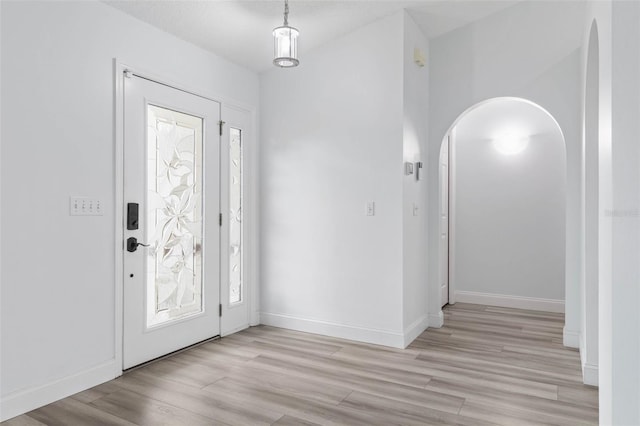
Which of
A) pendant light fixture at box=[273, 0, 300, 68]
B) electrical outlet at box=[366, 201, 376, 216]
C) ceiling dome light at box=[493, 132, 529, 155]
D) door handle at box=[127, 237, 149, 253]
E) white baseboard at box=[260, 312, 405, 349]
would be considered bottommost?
white baseboard at box=[260, 312, 405, 349]

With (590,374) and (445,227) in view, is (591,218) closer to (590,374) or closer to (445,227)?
(590,374)

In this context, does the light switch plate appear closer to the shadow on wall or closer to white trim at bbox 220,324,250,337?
white trim at bbox 220,324,250,337

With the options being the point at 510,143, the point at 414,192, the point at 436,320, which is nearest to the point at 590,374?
the point at 436,320

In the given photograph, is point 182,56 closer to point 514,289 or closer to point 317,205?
point 317,205

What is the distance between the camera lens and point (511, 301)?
529 cm

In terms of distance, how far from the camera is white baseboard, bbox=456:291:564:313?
5047mm

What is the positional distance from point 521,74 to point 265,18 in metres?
2.41

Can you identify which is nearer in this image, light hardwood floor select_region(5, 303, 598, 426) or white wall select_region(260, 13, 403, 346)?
light hardwood floor select_region(5, 303, 598, 426)

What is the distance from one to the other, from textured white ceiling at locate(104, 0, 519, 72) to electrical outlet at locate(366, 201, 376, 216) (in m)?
1.58

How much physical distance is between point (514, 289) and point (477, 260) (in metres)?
0.54

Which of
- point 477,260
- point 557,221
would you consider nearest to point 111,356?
point 477,260

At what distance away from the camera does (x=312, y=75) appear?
4160 millimetres

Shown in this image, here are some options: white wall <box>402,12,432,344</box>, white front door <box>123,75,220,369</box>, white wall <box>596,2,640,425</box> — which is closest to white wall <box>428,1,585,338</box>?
white wall <box>402,12,432,344</box>

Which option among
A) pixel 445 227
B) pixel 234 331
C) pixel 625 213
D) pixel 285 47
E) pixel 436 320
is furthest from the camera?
pixel 445 227
